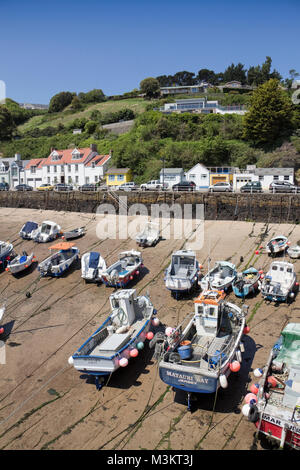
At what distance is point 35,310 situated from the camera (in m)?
17.9

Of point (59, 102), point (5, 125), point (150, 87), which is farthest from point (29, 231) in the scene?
point (59, 102)

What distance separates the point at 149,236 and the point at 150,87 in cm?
8062

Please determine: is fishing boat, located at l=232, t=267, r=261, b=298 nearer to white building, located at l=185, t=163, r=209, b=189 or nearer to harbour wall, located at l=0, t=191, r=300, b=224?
harbour wall, located at l=0, t=191, r=300, b=224

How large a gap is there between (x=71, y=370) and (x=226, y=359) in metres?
5.80

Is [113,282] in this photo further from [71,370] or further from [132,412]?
[132,412]

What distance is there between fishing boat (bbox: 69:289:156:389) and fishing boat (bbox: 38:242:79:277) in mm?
7986

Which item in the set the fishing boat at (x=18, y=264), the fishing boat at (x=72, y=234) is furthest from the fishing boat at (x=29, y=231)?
the fishing boat at (x=18, y=264)

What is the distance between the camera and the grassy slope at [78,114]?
89312 mm

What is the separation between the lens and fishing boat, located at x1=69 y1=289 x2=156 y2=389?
11547 mm

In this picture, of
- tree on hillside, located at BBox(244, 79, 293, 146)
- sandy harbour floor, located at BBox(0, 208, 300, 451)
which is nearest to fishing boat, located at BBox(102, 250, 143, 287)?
sandy harbour floor, located at BBox(0, 208, 300, 451)

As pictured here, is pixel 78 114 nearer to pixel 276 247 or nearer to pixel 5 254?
pixel 5 254

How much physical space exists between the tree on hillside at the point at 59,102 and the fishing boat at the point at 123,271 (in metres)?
96.5

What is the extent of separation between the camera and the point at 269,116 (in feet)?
159

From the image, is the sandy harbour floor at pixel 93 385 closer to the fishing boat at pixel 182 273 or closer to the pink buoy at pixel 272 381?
the fishing boat at pixel 182 273
